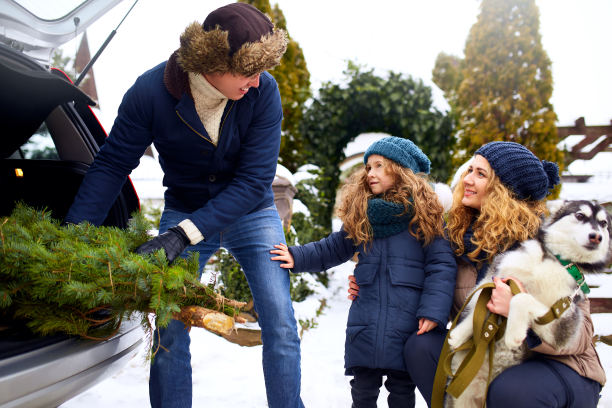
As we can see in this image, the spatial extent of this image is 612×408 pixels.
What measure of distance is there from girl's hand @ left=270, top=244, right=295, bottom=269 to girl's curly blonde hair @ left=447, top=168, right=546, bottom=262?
0.75 metres

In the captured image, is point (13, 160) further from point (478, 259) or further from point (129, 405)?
point (478, 259)

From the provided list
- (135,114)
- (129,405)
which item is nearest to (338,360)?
(129,405)

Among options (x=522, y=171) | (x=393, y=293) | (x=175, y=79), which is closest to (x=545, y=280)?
(x=522, y=171)

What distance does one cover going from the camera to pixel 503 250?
5.59 ft

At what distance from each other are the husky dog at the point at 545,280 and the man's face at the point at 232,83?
120cm

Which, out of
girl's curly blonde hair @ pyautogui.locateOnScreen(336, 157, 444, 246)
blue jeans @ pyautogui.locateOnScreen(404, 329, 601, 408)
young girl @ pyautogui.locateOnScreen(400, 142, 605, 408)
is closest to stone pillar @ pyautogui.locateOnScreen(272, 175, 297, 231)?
girl's curly blonde hair @ pyautogui.locateOnScreen(336, 157, 444, 246)

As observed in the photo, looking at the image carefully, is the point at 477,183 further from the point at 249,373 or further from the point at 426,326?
the point at 249,373

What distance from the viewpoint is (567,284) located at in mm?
1490

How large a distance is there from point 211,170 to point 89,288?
2.55 feet

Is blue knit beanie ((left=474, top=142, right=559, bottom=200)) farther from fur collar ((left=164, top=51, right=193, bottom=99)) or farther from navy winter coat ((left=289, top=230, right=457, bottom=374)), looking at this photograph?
fur collar ((left=164, top=51, right=193, bottom=99))

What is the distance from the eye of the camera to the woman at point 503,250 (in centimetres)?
144

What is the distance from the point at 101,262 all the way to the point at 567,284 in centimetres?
156

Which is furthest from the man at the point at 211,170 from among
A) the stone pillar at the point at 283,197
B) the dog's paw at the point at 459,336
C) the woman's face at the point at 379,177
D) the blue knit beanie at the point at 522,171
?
the stone pillar at the point at 283,197

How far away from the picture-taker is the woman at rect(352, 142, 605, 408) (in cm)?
144
